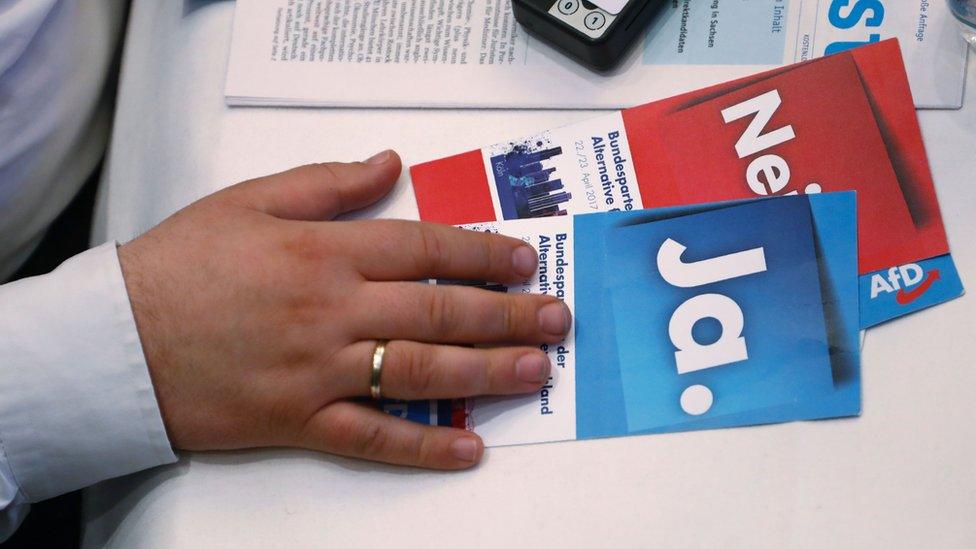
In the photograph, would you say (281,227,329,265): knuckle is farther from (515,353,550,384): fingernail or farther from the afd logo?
the afd logo

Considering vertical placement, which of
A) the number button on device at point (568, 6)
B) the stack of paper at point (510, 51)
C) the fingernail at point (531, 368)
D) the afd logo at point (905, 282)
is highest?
the number button on device at point (568, 6)

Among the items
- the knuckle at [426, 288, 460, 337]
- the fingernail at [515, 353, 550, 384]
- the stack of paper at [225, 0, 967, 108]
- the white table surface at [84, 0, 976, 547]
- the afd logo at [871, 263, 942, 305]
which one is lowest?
the white table surface at [84, 0, 976, 547]

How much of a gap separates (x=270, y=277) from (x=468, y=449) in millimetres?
164

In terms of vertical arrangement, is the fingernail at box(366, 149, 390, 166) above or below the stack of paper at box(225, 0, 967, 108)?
below

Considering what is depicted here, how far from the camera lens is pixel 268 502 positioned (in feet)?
1.80

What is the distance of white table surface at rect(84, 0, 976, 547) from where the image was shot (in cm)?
52

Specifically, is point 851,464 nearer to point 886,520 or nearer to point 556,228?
point 886,520

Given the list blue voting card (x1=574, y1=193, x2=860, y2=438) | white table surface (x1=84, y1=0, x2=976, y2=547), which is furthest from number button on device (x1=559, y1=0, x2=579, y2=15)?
white table surface (x1=84, y1=0, x2=976, y2=547)

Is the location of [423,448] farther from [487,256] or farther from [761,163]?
[761,163]

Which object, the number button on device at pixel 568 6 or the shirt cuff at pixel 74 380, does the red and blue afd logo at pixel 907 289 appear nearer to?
the number button on device at pixel 568 6

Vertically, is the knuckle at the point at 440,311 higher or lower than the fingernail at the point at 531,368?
higher

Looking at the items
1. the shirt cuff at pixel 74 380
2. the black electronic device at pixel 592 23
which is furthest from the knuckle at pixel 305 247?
the black electronic device at pixel 592 23

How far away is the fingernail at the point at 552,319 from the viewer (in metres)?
0.55

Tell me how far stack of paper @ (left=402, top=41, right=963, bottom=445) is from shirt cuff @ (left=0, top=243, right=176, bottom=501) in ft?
0.61
